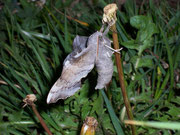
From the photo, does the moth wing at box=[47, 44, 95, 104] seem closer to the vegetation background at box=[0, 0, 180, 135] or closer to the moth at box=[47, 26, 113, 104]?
the moth at box=[47, 26, 113, 104]

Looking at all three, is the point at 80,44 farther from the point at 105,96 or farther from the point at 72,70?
the point at 105,96

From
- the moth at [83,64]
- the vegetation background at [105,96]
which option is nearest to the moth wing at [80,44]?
the moth at [83,64]

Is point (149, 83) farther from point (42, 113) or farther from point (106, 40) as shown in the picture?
point (106, 40)

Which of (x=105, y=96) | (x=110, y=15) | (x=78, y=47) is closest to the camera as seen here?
(x=110, y=15)

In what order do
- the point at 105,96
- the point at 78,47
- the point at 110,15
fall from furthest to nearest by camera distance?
the point at 105,96 < the point at 78,47 < the point at 110,15

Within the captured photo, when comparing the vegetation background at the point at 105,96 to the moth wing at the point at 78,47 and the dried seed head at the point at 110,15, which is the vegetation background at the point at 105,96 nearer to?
the moth wing at the point at 78,47

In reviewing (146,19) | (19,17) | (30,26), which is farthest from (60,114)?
(19,17)

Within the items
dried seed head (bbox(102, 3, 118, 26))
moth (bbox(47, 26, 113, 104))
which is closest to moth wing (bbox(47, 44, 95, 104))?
moth (bbox(47, 26, 113, 104))

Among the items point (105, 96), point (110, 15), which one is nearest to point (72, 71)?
point (110, 15)

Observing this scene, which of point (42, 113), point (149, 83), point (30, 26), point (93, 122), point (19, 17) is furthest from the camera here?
point (19, 17)
